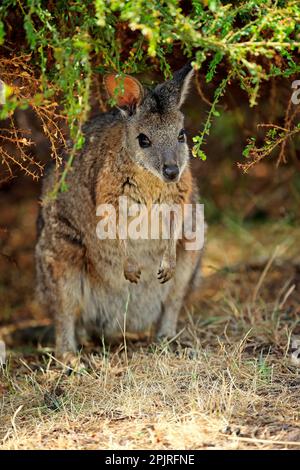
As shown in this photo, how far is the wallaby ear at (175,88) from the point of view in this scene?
16.4 ft

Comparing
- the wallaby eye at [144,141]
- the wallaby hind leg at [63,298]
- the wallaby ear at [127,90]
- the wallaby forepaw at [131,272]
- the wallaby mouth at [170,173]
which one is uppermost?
the wallaby ear at [127,90]

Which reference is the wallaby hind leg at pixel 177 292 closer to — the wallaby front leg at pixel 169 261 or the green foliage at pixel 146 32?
the wallaby front leg at pixel 169 261

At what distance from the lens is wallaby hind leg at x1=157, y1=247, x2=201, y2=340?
578 centimetres

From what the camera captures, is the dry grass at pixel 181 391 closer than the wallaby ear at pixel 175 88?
Yes

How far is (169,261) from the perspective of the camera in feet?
17.3

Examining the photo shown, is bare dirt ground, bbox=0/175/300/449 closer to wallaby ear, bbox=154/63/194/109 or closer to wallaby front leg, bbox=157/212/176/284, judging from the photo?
wallaby front leg, bbox=157/212/176/284

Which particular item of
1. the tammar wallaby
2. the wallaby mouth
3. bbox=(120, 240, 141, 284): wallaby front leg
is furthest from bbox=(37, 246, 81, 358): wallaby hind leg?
the wallaby mouth

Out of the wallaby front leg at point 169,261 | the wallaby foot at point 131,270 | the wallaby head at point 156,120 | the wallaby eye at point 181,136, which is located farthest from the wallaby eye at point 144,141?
the wallaby foot at point 131,270

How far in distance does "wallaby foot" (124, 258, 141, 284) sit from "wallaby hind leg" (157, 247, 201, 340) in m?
0.58

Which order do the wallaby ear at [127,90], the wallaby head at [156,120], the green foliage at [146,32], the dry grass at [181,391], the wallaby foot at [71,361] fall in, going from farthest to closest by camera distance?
1. the wallaby foot at [71,361]
2. the wallaby head at [156,120]
3. the wallaby ear at [127,90]
4. the dry grass at [181,391]
5. the green foliage at [146,32]

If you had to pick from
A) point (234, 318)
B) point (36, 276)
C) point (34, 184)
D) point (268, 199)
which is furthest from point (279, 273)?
point (34, 184)

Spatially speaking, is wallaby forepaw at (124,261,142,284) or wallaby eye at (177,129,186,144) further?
wallaby forepaw at (124,261,142,284)

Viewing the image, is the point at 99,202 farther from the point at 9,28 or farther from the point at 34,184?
the point at 34,184

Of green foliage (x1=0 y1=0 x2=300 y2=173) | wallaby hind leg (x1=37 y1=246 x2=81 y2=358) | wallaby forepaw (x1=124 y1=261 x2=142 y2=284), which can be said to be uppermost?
green foliage (x1=0 y1=0 x2=300 y2=173)
